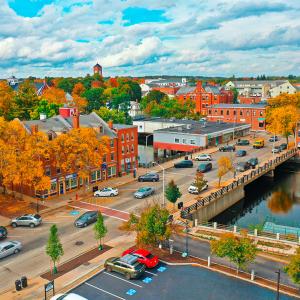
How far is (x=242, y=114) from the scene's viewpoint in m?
134

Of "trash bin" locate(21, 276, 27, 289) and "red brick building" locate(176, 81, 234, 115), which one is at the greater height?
"red brick building" locate(176, 81, 234, 115)

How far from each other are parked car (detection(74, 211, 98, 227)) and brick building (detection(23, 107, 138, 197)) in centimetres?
1318

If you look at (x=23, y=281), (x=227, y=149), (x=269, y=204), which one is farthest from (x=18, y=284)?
(x=227, y=149)

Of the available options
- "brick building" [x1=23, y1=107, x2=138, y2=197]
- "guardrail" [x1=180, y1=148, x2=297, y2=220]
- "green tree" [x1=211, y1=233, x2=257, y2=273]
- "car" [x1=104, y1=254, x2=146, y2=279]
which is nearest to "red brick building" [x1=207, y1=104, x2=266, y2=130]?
"guardrail" [x1=180, y1=148, x2=297, y2=220]

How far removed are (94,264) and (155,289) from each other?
7.59 m

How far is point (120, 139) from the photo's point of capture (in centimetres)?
7131

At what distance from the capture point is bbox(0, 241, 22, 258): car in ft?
123

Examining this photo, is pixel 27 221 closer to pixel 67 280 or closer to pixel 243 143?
pixel 67 280

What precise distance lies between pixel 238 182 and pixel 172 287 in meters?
34.7

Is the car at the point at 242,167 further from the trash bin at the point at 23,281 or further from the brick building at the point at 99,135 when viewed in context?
the trash bin at the point at 23,281

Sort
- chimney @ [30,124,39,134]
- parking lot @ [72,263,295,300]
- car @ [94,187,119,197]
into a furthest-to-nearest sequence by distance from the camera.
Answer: chimney @ [30,124,39,134]
car @ [94,187,119,197]
parking lot @ [72,263,295,300]

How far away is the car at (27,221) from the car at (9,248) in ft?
21.2

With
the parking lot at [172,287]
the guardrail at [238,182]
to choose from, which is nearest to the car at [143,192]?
the guardrail at [238,182]

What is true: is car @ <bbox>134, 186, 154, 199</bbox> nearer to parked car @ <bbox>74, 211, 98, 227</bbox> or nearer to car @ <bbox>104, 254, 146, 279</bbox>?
parked car @ <bbox>74, 211, 98, 227</bbox>
